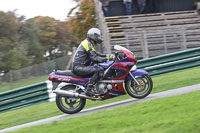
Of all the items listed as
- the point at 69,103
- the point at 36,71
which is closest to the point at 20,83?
the point at 36,71

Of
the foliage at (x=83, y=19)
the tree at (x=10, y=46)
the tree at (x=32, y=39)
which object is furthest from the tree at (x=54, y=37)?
the foliage at (x=83, y=19)

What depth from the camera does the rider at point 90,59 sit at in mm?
8227

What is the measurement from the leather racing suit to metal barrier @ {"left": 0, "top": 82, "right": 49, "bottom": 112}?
3.57 m

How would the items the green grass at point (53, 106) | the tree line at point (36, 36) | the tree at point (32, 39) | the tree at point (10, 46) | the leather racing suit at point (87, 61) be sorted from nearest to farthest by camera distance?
1. the leather racing suit at point (87, 61)
2. the green grass at point (53, 106)
3. the tree line at point (36, 36)
4. the tree at point (10, 46)
5. the tree at point (32, 39)

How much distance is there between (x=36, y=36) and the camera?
47.0 m

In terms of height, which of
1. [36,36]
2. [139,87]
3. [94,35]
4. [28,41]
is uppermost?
[36,36]

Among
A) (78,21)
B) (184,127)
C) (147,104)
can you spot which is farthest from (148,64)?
(78,21)

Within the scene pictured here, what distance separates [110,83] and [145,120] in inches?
102

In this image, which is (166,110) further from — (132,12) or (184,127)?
(132,12)

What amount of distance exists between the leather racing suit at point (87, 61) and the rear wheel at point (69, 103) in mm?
473

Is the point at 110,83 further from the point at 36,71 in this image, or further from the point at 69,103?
the point at 36,71

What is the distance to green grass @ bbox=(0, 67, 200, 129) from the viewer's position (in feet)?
30.8

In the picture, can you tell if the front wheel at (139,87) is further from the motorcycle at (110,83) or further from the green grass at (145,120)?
the green grass at (145,120)

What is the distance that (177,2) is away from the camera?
24672 millimetres
